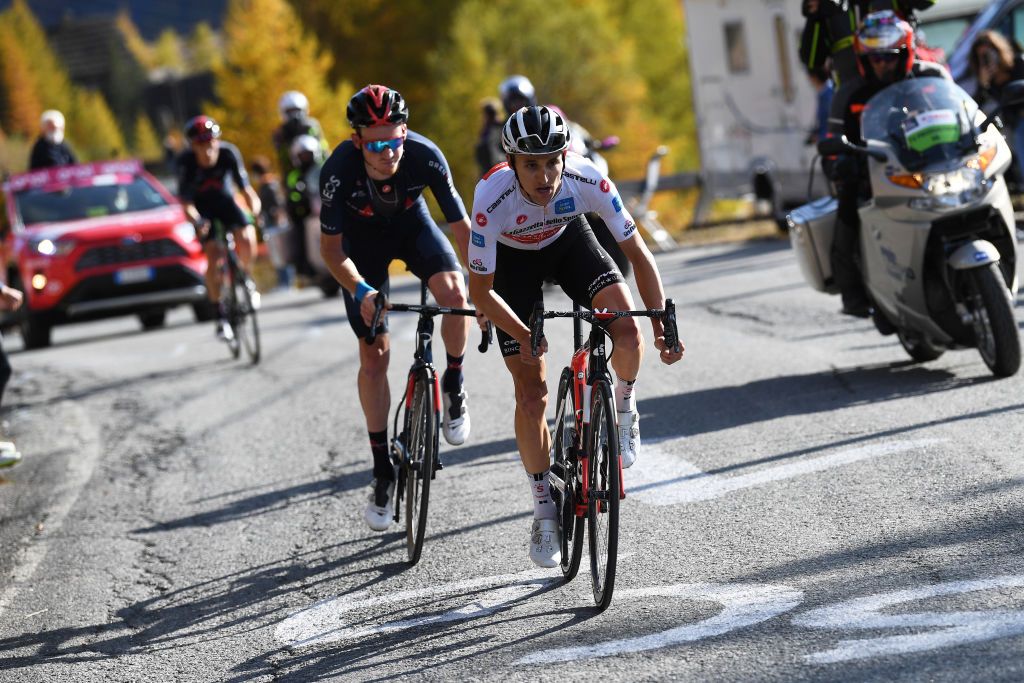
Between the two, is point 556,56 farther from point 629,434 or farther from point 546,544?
point 546,544

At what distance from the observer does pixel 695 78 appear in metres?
26.5

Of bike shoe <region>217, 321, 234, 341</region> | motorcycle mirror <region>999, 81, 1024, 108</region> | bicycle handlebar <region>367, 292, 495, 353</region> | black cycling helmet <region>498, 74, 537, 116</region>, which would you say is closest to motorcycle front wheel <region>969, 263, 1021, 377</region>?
motorcycle mirror <region>999, 81, 1024, 108</region>

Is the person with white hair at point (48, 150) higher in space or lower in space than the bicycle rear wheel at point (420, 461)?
higher

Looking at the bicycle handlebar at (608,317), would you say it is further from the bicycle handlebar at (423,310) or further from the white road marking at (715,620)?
the white road marking at (715,620)

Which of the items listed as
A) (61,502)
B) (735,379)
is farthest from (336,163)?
(735,379)

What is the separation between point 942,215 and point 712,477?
2391mm

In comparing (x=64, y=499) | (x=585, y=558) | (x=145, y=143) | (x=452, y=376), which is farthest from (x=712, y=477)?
(x=145, y=143)

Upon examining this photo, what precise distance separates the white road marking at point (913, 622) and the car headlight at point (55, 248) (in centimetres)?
1561

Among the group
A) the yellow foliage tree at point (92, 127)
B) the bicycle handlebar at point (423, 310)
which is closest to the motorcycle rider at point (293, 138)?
the bicycle handlebar at point (423, 310)

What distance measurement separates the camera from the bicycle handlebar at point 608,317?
18.3 ft

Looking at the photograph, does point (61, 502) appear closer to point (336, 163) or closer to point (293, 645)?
point (336, 163)

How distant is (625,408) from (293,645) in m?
1.55

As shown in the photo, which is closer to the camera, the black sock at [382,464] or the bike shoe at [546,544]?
the bike shoe at [546,544]

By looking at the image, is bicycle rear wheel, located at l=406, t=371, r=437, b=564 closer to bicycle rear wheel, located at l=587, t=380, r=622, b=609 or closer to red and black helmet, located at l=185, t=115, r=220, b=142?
bicycle rear wheel, located at l=587, t=380, r=622, b=609
